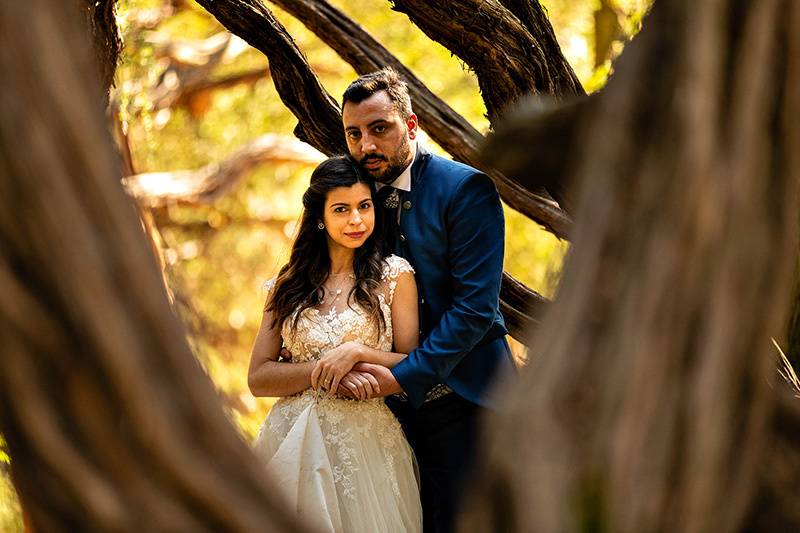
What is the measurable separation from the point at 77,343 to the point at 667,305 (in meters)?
0.60

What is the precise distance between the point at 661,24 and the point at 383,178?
8.51ft

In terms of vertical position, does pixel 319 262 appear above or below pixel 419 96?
below

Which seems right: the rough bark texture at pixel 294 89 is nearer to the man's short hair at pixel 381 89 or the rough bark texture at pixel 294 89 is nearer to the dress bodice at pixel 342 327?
the man's short hair at pixel 381 89

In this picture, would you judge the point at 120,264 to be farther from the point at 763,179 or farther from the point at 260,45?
the point at 260,45

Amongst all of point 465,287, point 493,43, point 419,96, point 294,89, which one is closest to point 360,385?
point 465,287

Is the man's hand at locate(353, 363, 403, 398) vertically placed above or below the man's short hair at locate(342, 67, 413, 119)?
below

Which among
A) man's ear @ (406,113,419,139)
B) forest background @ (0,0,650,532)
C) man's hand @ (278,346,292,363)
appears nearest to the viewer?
man's hand @ (278,346,292,363)

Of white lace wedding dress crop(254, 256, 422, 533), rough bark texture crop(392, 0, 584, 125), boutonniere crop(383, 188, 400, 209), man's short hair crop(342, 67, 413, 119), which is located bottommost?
white lace wedding dress crop(254, 256, 422, 533)

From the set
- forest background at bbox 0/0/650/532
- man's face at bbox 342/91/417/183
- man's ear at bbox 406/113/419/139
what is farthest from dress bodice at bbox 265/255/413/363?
forest background at bbox 0/0/650/532

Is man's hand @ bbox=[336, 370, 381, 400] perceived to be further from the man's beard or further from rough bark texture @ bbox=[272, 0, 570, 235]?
rough bark texture @ bbox=[272, 0, 570, 235]

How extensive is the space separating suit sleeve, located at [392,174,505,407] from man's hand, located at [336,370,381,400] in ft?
Answer: 0.26

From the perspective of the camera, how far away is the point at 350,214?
141 inches

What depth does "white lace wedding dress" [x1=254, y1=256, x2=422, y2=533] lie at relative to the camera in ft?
11.2

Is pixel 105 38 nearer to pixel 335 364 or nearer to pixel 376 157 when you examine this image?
pixel 376 157
